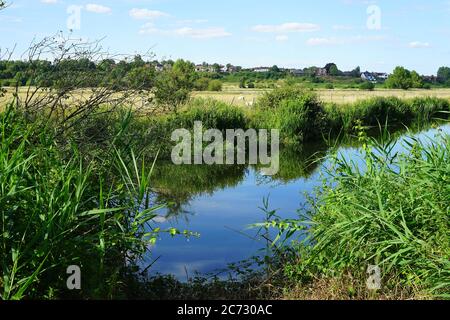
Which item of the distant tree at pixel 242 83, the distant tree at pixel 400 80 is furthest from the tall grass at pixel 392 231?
the distant tree at pixel 400 80

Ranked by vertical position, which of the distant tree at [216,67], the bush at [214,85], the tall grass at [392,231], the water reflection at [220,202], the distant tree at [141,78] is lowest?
the water reflection at [220,202]

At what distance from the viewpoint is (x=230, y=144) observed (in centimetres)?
1577

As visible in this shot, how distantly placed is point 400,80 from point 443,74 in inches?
166

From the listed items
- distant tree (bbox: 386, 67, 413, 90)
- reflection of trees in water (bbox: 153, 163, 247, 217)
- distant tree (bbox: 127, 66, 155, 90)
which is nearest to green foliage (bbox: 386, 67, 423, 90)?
distant tree (bbox: 386, 67, 413, 90)

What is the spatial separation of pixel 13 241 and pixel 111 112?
4077 millimetres

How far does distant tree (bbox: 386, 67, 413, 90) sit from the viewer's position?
58844 mm

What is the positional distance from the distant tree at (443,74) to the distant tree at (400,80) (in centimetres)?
311

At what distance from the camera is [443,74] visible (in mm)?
57969

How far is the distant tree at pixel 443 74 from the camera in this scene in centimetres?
5634

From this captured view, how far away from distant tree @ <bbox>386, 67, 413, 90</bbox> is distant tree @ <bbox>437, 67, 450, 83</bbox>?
3.11 m

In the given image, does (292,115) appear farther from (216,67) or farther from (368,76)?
(368,76)

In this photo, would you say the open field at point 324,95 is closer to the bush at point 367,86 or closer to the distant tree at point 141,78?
the distant tree at point 141,78

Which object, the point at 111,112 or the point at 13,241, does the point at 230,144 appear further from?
the point at 13,241

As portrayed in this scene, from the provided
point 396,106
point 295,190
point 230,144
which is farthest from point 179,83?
point 396,106
